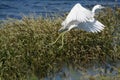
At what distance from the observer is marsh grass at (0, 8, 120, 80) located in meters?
6.83

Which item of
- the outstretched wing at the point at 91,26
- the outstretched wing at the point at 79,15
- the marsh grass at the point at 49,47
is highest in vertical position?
the outstretched wing at the point at 79,15

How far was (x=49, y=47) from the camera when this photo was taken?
7.23 m

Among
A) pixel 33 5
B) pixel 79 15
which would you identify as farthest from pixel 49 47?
pixel 33 5

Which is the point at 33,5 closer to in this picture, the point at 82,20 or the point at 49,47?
the point at 49,47

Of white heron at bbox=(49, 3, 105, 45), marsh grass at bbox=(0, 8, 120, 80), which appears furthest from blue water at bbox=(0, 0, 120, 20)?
white heron at bbox=(49, 3, 105, 45)

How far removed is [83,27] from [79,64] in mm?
759

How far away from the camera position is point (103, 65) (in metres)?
7.57

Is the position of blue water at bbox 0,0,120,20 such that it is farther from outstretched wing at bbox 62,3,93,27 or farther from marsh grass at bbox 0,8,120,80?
outstretched wing at bbox 62,3,93,27

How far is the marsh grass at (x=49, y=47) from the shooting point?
6832 millimetres

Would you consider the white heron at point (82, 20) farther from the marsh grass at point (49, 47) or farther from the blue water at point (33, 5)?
the blue water at point (33, 5)

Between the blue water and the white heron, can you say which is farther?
the blue water

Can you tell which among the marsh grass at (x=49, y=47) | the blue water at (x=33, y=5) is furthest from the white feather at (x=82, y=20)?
the blue water at (x=33, y=5)

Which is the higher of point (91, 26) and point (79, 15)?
point (79, 15)

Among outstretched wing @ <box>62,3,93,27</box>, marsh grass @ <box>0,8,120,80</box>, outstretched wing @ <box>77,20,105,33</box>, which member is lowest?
marsh grass @ <box>0,8,120,80</box>
